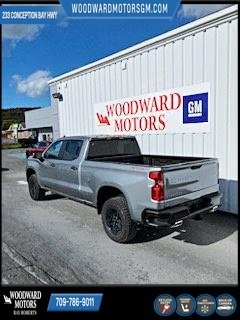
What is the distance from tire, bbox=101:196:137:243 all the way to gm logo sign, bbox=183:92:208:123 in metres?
2.84

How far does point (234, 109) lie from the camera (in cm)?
554

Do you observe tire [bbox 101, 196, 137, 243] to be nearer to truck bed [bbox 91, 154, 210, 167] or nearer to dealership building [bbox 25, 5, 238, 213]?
truck bed [bbox 91, 154, 210, 167]

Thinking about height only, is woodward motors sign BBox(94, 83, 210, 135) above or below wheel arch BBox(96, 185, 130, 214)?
above

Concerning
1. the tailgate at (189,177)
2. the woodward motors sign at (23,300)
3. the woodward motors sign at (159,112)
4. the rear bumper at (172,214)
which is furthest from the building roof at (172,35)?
Answer: the woodward motors sign at (23,300)

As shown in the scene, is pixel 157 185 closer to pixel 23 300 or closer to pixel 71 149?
pixel 23 300

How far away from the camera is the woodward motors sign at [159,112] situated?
6203 millimetres

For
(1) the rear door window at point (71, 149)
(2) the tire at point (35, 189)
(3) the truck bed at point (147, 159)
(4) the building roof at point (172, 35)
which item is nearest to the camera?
(4) the building roof at point (172, 35)

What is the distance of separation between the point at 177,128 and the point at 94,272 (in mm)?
4160

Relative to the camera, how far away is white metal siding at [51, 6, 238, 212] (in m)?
5.54

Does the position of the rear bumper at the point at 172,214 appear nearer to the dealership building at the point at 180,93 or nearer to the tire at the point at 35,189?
the dealership building at the point at 180,93

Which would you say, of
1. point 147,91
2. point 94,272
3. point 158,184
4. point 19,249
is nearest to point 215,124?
point 147,91

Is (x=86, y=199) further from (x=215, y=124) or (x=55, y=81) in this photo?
(x=55, y=81)

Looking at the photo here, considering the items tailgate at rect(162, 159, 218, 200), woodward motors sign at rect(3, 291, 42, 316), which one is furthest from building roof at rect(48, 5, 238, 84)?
woodward motors sign at rect(3, 291, 42, 316)

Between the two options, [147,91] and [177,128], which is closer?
[177,128]
